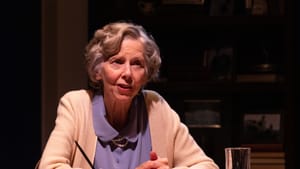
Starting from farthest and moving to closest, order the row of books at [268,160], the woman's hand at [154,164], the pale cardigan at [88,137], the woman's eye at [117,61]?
the row of books at [268,160] < the woman's eye at [117,61] < the pale cardigan at [88,137] < the woman's hand at [154,164]

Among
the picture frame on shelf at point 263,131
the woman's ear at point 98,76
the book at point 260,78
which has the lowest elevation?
the picture frame on shelf at point 263,131

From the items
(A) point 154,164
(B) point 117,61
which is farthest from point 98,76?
(A) point 154,164

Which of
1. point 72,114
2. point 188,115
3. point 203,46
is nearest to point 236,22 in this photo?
point 203,46

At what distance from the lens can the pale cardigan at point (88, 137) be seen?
1.90 m

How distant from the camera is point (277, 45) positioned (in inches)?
136

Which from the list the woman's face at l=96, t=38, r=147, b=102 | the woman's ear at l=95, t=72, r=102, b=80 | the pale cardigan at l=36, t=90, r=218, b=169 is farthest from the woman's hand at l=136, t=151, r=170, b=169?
the woman's ear at l=95, t=72, r=102, b=80

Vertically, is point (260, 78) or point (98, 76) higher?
point (98, 76)

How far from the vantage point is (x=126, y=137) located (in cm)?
202
